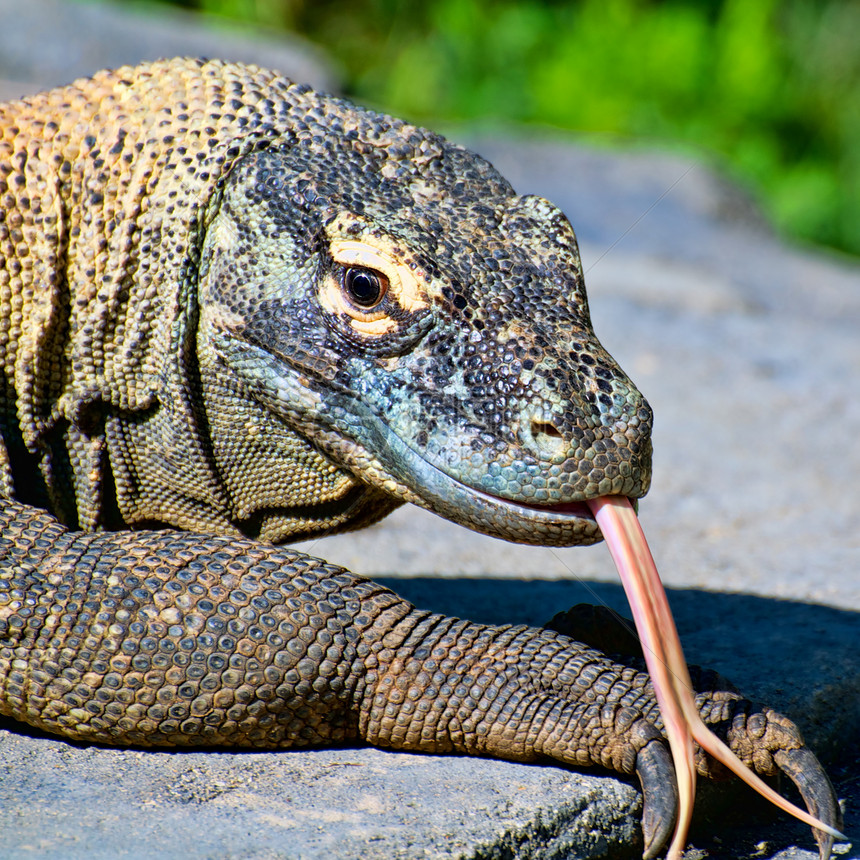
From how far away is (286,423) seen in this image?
3.83 meters

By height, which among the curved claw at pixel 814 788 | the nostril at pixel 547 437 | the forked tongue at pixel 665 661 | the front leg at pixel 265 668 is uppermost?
the nostril at pixel 547 437

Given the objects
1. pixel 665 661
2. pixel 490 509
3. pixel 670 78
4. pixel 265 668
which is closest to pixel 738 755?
pixel 665 661

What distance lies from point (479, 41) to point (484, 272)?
18947 mm

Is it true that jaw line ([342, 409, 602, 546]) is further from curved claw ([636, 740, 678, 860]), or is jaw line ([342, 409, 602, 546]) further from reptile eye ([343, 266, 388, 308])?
curved claw ([636, 740, 678, 860])

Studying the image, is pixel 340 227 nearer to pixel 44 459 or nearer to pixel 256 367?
pixel 256 367

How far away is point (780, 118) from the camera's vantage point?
19328mm

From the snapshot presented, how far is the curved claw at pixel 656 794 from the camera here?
→ 3.28 meters

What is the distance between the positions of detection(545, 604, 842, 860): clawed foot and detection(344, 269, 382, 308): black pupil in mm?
1328

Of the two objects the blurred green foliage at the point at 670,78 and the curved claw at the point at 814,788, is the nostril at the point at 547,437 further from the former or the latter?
the blurred green foliage at the point at 670,78

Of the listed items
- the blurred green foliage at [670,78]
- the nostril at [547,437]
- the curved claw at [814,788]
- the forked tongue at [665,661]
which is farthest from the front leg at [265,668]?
the blurred green foliage at [670,78]

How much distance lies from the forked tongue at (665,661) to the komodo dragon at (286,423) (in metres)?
0.08

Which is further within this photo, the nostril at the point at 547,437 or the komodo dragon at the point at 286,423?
the komodo dragon at the point at 286,423

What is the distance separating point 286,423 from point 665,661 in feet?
4.52

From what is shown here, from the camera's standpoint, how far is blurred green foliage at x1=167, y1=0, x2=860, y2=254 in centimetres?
1891
